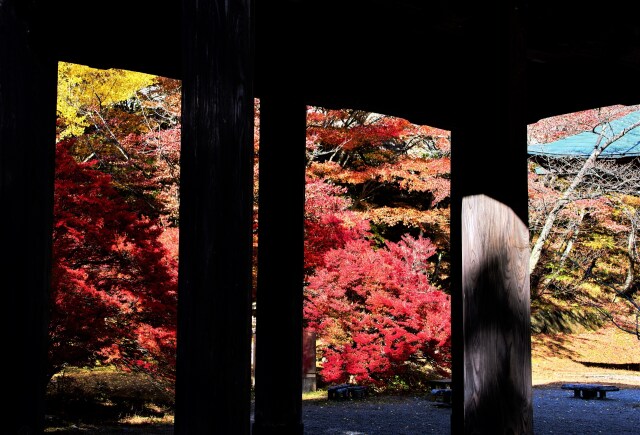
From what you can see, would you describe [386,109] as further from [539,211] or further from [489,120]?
[539,211]

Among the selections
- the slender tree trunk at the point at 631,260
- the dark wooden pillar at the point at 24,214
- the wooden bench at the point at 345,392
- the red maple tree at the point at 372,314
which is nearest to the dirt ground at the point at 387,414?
the wooden bench at the point at 345,392

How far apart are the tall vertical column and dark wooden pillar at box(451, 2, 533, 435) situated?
73.9 inches

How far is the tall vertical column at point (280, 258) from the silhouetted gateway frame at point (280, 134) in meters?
0.01

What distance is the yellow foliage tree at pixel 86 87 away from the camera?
10.5 m

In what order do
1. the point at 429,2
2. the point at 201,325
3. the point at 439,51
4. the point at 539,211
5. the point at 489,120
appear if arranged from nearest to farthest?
the point at 201,325, the point at 489,120, the point at 429,2, the point at 439,51, the point at 539,211

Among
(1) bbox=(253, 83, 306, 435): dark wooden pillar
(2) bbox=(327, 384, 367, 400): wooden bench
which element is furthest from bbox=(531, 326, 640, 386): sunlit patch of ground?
(1) bbox=(253, 83, 306, 435): dark wooden pillar

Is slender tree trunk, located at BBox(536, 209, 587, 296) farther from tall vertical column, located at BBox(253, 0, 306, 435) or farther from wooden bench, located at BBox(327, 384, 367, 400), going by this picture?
tall vertical column, located at BBox(253, 0, 306, 435)

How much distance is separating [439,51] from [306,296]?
7.53 m

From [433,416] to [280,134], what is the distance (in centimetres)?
559

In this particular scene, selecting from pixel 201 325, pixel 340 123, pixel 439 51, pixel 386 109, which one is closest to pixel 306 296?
pixel 340 123

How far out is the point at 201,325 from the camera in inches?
82.2

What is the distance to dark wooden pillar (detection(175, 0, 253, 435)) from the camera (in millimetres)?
2074

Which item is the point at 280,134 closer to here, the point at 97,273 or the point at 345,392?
the point at 97,273

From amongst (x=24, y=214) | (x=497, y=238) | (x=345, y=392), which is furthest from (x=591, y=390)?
(x=24, y=214)
